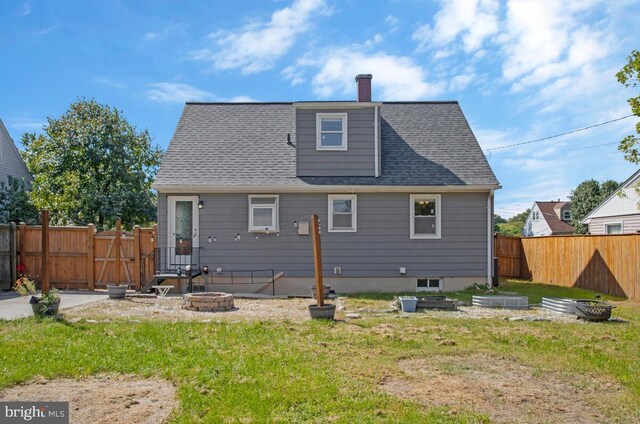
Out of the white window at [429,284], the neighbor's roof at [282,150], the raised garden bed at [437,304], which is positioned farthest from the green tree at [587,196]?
the raised garden bed at [437,304]

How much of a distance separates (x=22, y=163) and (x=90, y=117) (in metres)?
3.80

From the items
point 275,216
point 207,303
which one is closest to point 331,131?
point 275,216

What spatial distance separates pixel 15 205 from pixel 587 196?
3421 centimetres

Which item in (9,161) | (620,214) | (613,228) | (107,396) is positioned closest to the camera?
(107,396)

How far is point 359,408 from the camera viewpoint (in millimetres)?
4168

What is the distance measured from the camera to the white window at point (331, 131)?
45.2 feet

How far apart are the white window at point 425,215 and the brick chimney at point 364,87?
3.50 metres

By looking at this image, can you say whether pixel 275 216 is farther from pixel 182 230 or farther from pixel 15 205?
pixel 15 205

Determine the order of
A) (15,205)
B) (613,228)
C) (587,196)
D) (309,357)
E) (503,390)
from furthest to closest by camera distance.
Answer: (587,196) < (613,228) < (15,205) < (309,357) < (503,390)

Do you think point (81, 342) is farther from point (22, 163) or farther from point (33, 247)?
point (22, 163)

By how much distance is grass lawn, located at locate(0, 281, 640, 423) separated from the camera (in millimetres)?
4199

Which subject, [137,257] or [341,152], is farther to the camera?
[341,152]

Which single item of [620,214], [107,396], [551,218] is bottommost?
[107,396]

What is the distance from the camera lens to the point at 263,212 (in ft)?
44.0
